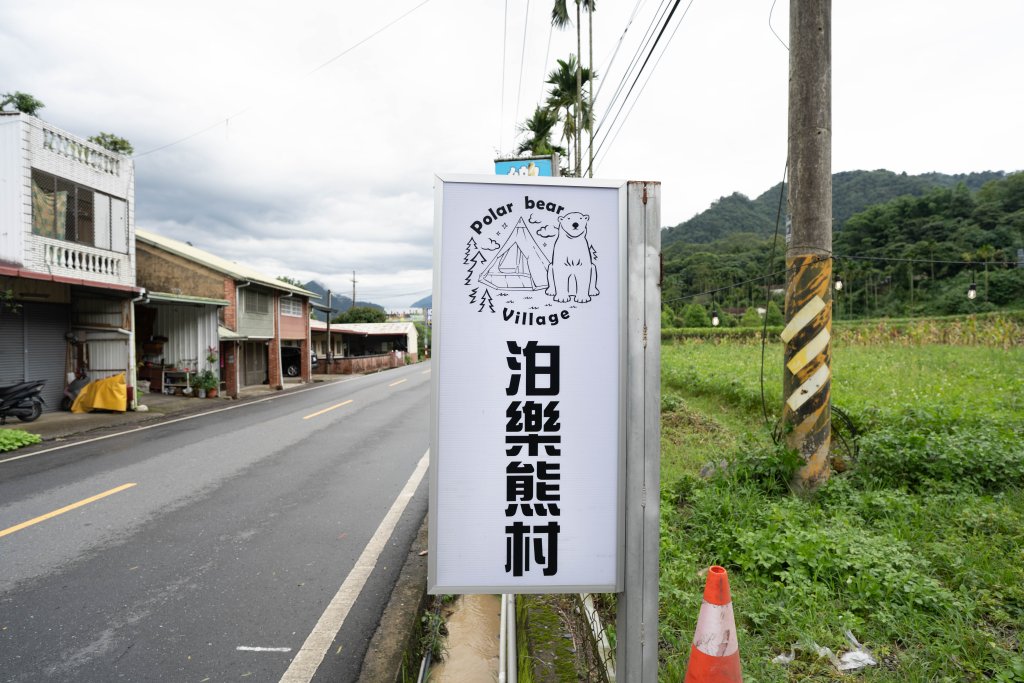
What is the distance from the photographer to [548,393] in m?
2.15

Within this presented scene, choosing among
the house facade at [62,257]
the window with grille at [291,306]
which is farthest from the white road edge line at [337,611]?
the window with grille at [291,306]

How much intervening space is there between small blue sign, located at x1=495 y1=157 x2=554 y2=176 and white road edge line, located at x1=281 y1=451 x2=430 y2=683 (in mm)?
4645

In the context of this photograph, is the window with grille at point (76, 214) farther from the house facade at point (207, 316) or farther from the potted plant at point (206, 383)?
the potted plant at point (206, 383)

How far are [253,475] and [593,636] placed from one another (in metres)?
5.45

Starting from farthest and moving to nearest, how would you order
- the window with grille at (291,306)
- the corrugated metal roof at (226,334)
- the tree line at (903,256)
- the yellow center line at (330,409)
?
1. the tree line at (903,256)
2. the window with grille at (291,306)
3. the corrugated metal roof at (226,334)
4. the yellow center line at (330,409)

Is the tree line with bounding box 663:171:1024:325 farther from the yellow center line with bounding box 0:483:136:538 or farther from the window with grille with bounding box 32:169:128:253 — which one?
the yellow center line with bounding box 0:483:136:538

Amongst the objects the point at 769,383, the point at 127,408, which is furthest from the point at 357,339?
the point at 769,383

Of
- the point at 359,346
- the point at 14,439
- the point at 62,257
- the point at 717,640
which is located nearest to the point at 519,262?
the point at 717,640

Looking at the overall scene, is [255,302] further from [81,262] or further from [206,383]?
[81,262]

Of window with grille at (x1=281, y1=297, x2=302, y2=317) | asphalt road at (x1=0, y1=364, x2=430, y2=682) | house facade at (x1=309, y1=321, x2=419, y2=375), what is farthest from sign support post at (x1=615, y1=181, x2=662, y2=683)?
house facade at (x1=309, y1=321, x2=419, y2=375)

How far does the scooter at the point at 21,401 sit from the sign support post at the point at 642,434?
550 inches

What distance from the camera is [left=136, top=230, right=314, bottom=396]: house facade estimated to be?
55.3 feet

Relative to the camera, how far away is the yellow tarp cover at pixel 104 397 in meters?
12.7

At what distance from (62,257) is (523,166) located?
37.6 feet
